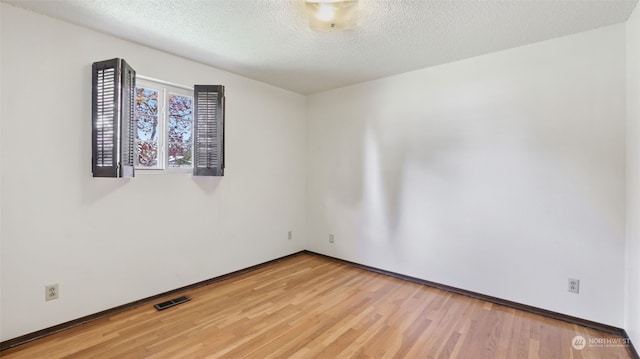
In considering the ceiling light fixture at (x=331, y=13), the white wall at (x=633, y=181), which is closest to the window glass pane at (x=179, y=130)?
the ceiling light fixture at (x=331, y=13)

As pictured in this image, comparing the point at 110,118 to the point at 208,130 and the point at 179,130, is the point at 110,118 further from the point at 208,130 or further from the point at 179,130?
the point at 208,130

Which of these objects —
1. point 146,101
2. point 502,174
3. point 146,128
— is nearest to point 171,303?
point 146,128

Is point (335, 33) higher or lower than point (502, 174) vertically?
higher

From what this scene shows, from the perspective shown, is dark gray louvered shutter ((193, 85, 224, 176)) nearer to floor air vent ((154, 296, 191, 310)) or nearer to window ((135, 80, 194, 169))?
window ((135, 80, 194, 169))

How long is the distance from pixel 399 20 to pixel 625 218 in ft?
7.73

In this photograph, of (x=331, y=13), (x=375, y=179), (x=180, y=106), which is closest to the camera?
(x=331, y=13)

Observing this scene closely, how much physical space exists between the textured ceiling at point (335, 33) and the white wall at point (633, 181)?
11.1 inches

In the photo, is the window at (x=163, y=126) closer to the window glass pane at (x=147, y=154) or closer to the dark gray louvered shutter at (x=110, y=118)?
the window glass pane at (x=147, y=154)

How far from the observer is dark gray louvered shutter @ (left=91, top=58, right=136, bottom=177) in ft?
7.72

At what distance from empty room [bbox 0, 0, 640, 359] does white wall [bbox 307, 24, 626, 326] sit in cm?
2

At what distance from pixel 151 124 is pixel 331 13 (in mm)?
2087

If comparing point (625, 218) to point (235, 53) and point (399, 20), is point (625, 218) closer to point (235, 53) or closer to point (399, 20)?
point (399, 20)

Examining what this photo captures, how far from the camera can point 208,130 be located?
318 centimetres

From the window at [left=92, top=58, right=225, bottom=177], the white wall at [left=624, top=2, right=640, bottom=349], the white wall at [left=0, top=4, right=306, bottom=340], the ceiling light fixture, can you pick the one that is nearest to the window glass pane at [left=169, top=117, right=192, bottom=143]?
the window at [left=92, top=58, right=225, bottom=177]
